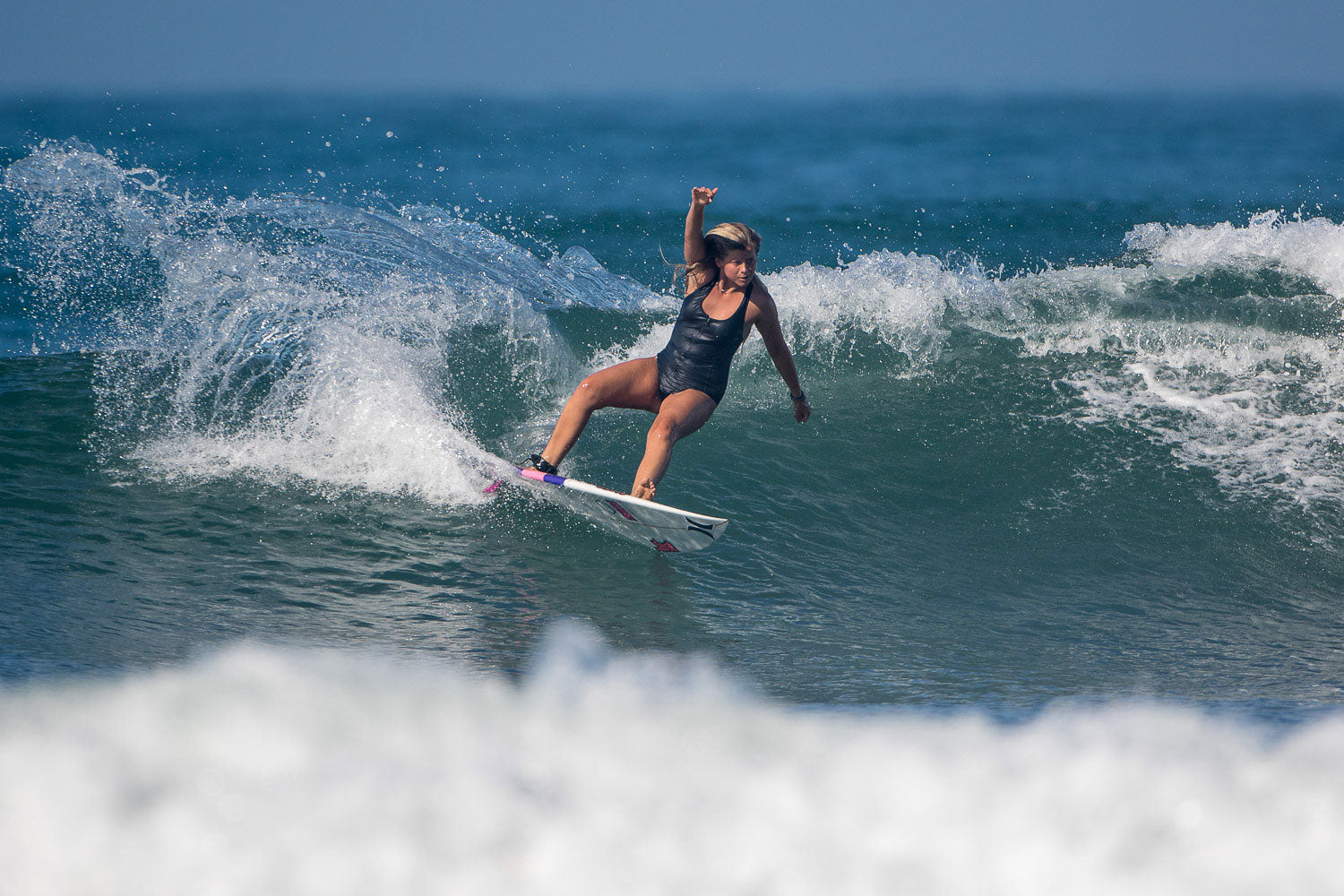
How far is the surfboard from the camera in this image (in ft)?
17.0

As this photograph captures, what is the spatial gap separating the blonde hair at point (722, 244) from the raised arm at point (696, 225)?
4 centimetres

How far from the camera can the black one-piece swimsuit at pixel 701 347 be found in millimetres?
5535

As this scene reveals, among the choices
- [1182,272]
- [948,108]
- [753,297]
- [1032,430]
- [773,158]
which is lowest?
[1032,430]

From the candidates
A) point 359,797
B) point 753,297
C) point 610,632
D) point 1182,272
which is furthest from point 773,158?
point 359,797

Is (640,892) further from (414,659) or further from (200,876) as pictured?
(414,659)

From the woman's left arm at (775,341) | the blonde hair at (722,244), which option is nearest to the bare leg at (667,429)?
the woman's left arm at (775,341)

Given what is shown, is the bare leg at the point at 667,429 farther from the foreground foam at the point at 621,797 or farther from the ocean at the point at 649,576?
the foreground foam at the point at 621,797

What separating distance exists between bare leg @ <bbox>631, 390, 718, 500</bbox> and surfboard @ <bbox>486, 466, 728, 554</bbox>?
0.11 m

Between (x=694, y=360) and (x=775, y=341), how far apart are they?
0.50 meters

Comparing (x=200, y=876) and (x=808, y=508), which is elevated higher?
(x=808, y=508)

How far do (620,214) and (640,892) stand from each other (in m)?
12.9

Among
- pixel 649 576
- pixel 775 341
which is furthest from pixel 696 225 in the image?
pixel 649 576

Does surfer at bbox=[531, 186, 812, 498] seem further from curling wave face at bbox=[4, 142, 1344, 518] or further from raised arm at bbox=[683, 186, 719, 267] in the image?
curling wave face at bbox=[4, 142, 1344, 518]

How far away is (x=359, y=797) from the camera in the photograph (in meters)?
3.35
